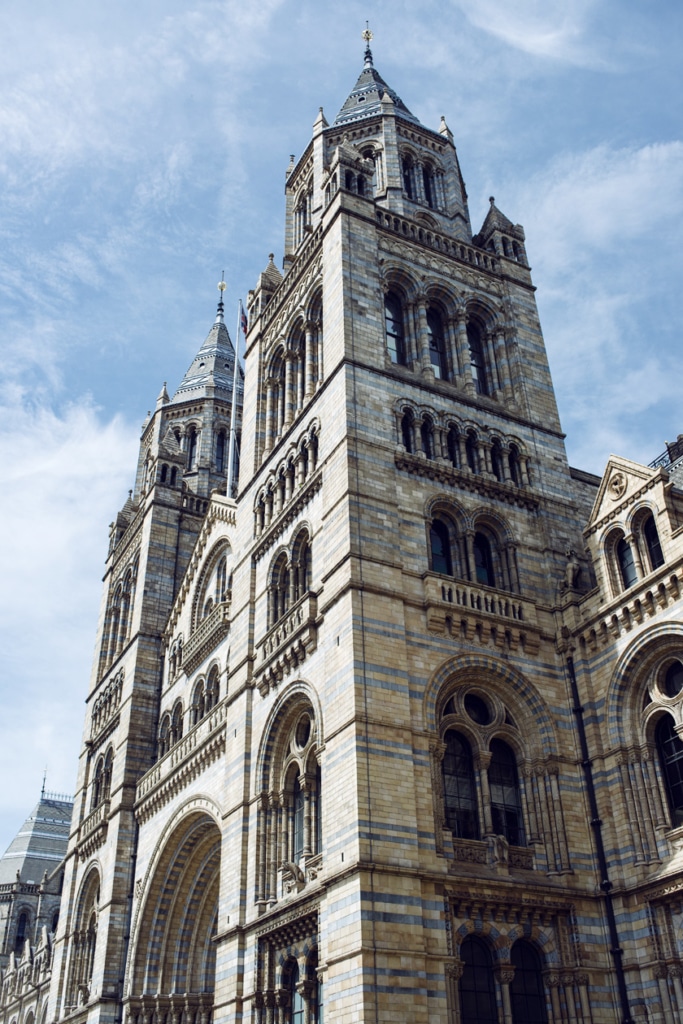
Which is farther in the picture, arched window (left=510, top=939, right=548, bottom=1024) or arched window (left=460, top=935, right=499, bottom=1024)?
arched window (left=510, top=939, right=548, bottom=1024)

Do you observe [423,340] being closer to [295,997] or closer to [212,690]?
[212,690]

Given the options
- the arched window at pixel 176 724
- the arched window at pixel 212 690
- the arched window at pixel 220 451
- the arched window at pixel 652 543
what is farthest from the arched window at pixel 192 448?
the arched window at pixel 652 543

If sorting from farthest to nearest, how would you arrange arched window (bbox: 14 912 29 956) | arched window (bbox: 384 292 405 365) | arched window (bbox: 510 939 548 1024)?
arched window (bbox: 14 912 29 956), arched window (bbox: 384 292 405 365), arched window (bbox: 510 939 548 1024)

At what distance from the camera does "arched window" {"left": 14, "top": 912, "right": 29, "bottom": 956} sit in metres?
66.2

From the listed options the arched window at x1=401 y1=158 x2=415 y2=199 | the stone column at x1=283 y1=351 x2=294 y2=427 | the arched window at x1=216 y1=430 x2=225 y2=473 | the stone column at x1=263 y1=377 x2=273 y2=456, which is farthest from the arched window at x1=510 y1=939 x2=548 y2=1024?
the arched window at x1=216 y1=430 x2=225 y2=473

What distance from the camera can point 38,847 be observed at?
73562 mm

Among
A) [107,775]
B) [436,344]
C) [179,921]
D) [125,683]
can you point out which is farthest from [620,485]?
[107,775]

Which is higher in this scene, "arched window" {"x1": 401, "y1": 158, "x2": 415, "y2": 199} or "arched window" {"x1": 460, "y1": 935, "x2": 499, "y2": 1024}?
"arched window" {"x1": 401, "y1": 158, "x2": 415, "y2": 199}

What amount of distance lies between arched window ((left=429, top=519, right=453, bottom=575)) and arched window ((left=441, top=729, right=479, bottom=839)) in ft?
14.7

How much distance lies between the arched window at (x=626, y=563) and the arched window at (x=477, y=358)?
7.62 meters

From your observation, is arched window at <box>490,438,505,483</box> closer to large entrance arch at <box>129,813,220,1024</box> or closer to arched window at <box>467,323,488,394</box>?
arched window at <box>467,323,488,394</box>

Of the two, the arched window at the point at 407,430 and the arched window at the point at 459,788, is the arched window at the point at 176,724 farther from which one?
the arched window at the point at 459,788

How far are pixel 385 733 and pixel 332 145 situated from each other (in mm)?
24134

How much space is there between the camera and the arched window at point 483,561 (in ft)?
89.6
